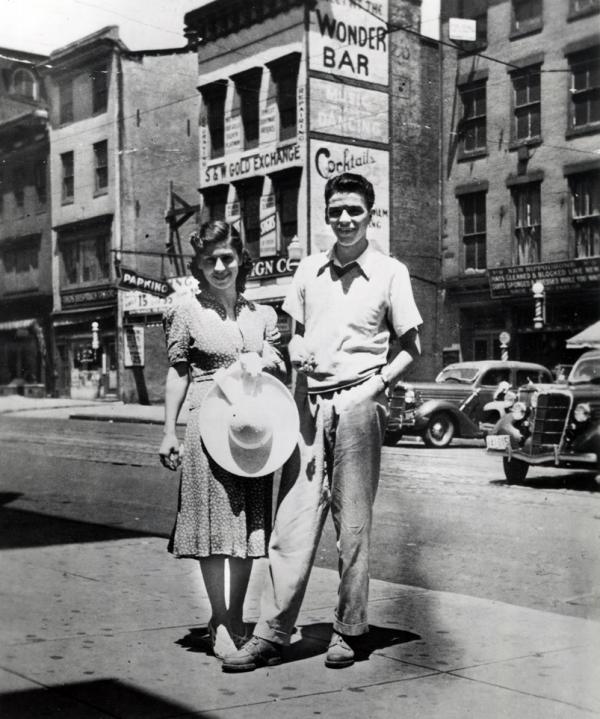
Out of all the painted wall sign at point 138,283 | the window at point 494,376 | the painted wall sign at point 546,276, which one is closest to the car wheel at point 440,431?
the window at point 494,376

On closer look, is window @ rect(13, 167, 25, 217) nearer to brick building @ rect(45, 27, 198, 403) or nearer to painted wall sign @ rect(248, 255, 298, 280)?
brick building @ rect(45, 27, 198, 403)

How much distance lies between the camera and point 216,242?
13.3ft

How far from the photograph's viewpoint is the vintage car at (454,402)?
15.9 metres

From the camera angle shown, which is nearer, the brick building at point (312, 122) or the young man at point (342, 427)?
the young man at point (342, 427)

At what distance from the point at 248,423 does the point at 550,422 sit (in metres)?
7.76

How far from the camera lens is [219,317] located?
4.06 meters

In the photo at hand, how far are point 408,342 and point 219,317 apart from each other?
814 millimetres

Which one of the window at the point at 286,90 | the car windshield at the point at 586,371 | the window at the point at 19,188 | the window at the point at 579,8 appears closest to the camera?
the car windshield at the point at 586,371

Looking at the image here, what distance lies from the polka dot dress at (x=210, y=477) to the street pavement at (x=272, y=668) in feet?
1.56

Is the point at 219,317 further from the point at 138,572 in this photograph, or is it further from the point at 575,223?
the point at 575,223

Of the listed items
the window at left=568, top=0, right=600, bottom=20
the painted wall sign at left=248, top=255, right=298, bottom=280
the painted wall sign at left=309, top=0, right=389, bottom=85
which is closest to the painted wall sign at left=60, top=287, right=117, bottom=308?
the painted wall sign at left=248, top=255, right=298, bottom=280

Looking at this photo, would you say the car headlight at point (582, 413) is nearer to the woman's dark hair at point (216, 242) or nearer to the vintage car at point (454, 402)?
the vintage car at point (454, 402)

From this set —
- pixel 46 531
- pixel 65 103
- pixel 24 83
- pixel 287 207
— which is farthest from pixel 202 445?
pixel 287 207

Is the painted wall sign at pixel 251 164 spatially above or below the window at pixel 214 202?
above
